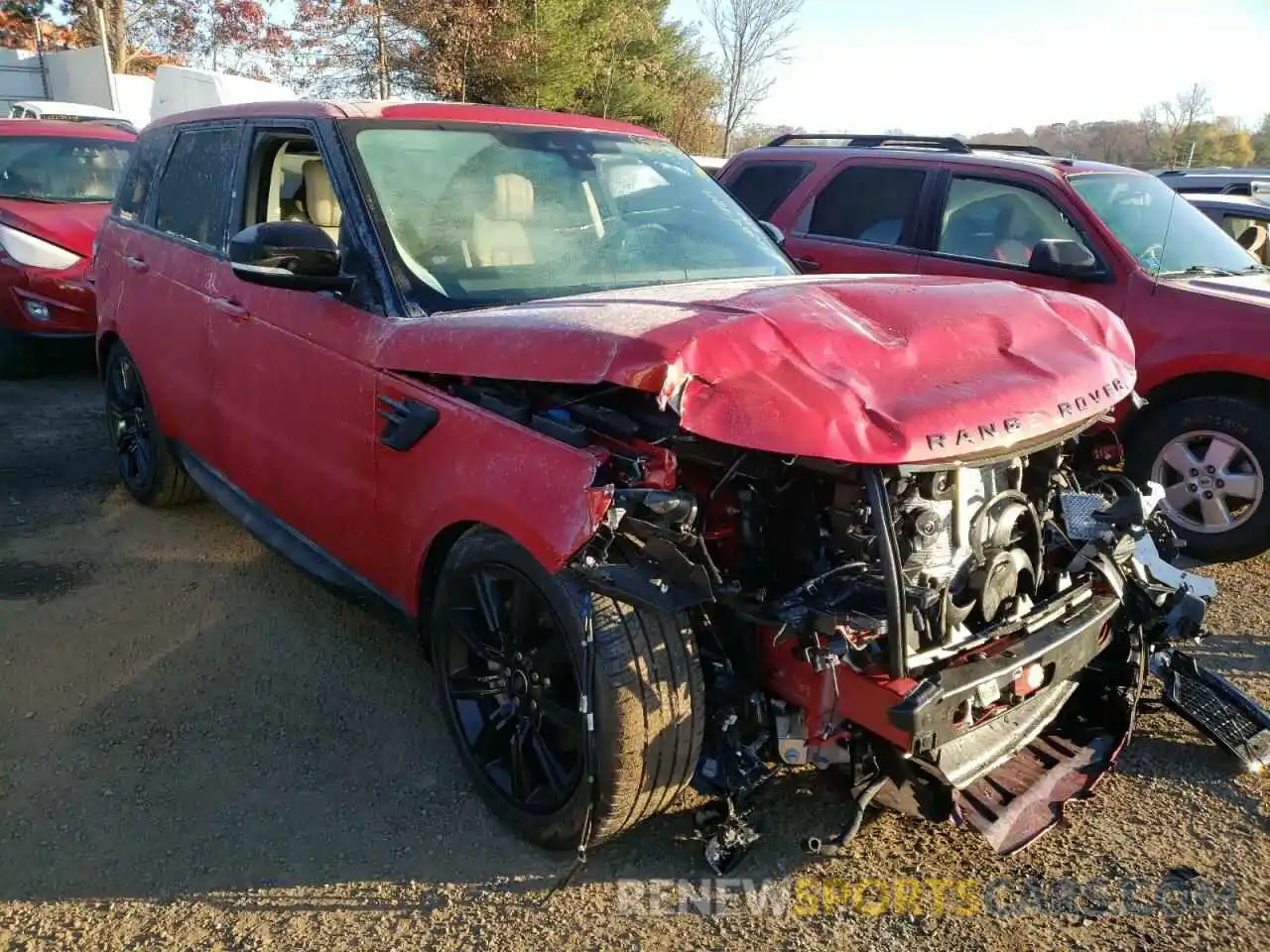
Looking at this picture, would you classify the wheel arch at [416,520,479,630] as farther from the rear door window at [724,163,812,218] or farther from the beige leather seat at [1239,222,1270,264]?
the beige leather seat at [1239,222,1270,264]

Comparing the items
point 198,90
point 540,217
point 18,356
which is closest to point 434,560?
point 540,217

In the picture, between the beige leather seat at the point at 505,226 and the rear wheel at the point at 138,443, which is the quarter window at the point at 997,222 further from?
the rear wheel at the point at 138,443

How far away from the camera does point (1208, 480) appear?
4863mm

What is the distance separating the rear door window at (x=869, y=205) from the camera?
6215 millimetres

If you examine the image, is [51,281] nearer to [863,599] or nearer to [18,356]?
[18,356]

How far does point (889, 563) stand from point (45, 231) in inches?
309

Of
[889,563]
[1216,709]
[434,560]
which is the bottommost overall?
[1216,709]

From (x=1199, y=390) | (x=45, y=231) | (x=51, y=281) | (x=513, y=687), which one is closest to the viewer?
(x=513, y=687)

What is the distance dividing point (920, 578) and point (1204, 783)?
147 centimetres

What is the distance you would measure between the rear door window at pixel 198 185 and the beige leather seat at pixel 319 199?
431 millimetres

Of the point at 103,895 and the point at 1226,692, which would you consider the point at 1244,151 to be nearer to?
the point at 1226,692

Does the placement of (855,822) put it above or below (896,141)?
below

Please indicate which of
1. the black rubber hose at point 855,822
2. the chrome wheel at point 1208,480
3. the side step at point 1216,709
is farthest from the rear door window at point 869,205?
the black rubber hose at point 855,822

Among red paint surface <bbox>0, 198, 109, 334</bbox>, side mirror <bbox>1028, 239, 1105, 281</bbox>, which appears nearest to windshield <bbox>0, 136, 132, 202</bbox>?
red paint surface <bbox>0, 198, 109, 334</bbox>
